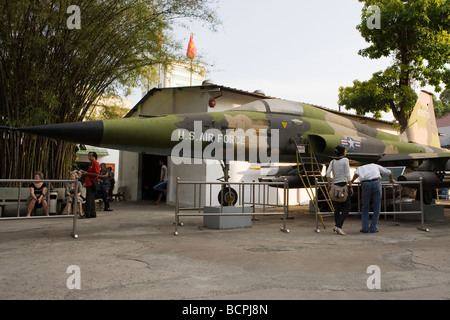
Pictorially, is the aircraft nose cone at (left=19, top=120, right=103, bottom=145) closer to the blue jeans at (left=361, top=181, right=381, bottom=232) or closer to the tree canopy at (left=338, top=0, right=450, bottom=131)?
the blue jeans at (left=361, top=181, right=381, bottom=232)

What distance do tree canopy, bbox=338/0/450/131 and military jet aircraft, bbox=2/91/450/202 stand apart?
5998mm

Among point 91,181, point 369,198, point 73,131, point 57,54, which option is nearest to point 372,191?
point 369,198

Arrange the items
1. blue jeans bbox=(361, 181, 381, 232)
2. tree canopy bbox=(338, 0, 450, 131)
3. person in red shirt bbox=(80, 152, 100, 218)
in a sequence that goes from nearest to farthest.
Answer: blue jeans bbox=(361, 181, 381, 232)
person in red shirt bbox=(80, 152, 100, 218)
tree canopy bbox=(338, 0, 450, 131)

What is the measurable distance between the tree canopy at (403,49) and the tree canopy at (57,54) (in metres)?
9.70

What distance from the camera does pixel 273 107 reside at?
8281 mm

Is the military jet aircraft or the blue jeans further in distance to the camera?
the blue jeans

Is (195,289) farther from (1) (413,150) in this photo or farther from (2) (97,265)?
(1) (413,150)

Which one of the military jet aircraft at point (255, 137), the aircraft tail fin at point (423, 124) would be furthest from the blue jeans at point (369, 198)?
the aircraft tail fin at point (423, 124)

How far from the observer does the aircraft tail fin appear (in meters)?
12.5

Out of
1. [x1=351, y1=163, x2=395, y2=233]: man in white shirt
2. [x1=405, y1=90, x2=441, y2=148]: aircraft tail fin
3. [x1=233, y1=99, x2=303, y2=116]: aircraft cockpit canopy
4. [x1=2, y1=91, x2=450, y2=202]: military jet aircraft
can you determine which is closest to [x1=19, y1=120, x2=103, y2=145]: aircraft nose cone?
[x1=2, y1=91, x2=450, y2=202]: military jet aircraft

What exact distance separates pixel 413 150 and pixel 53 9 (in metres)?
10.5

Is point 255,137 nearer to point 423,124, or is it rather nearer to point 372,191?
point 372,191

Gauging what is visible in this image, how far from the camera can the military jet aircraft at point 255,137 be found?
5949mm
